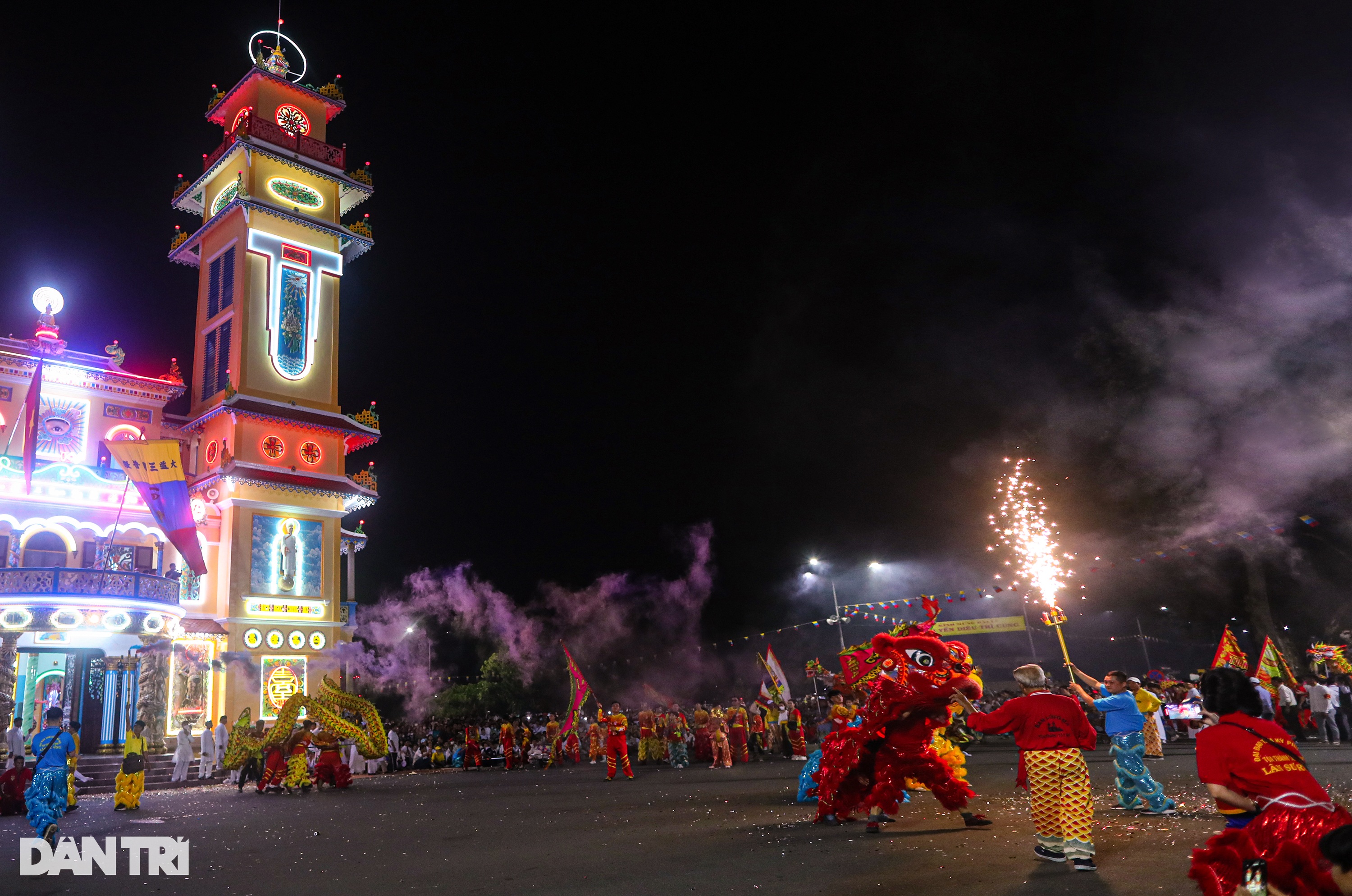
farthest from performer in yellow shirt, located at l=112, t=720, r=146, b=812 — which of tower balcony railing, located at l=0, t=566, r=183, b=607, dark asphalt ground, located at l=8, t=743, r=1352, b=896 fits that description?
tower balcony railing, located at l=0, t=566, r=183, b=607

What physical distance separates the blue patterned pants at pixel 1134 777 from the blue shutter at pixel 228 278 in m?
31.0

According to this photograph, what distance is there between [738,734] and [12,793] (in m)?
15.8

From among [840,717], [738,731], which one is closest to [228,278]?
[738,731]

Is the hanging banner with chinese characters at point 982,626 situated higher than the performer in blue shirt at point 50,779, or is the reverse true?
the hanging banner with chinese characters at point 982,626

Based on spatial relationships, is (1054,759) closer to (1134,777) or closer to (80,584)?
(1134,777)

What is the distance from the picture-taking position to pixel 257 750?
1850 cm

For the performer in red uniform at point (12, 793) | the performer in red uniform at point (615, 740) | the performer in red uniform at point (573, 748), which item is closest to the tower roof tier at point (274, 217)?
the performer in red uniform at point (573, 748)

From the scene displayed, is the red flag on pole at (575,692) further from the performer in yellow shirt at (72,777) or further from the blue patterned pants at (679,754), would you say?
the performer in yellow shirt at (72,777)

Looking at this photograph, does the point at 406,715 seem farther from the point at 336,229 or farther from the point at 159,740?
the point at 336,229

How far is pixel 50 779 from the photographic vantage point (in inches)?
387

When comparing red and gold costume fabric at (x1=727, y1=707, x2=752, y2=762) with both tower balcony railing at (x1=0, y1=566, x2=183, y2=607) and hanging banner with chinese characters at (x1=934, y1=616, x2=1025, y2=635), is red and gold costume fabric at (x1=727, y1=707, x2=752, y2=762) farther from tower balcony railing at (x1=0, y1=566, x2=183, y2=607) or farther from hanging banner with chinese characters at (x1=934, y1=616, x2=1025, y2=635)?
tower balcony railing at (x1=0, y1=566, x2=183, y2=607)

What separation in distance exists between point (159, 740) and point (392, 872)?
21.4 meters

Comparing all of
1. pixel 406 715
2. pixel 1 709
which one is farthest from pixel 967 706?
pixel 406 715

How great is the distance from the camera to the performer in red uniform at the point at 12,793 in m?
13.5
